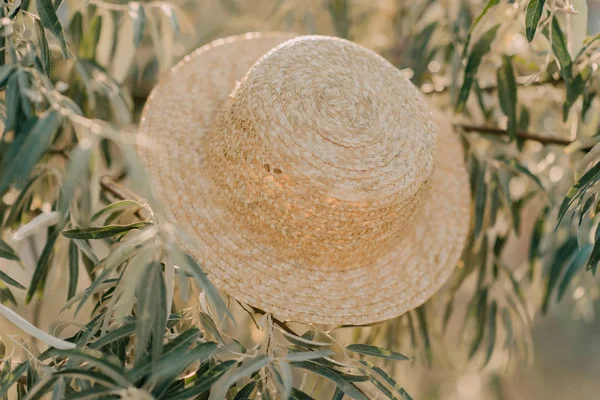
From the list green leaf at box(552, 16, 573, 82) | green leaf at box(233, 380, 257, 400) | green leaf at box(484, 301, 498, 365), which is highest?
green leaf at box(552, 16, 573, 82)

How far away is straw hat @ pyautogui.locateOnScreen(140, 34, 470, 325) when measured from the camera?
86cm

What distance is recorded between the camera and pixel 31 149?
613 millimetres

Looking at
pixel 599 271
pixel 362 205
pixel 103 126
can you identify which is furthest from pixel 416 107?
pixel 599 271

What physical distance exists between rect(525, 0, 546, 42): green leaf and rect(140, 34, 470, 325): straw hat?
0.19 meters

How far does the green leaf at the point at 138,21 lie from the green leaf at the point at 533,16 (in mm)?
627

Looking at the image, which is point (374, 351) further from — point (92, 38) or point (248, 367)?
point (92, 38)

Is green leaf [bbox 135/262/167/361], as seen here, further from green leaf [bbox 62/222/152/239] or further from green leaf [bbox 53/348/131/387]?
green leaf [bbox 62/222/152/239]

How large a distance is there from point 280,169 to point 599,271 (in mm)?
1275

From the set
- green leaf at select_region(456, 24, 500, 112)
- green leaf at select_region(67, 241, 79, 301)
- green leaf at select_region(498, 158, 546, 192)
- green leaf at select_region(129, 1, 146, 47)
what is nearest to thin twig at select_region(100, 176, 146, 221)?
green leaf at select_region(67, 241, 79, 301)

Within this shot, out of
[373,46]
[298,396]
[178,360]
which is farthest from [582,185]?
[373,46]

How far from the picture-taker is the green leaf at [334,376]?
2.53 ft

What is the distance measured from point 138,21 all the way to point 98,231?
45 cm

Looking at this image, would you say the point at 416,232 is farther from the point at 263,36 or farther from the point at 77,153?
the point at 77,153

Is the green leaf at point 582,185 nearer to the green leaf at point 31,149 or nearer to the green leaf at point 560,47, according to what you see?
the green leaf at point 560,47
